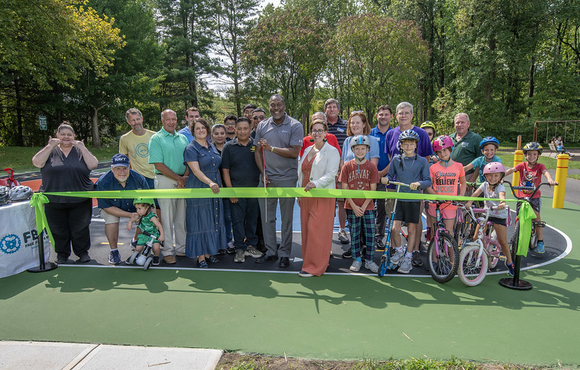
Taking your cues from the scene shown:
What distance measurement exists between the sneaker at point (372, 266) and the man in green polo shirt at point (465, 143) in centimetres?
249

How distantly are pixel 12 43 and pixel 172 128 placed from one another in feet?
51.8

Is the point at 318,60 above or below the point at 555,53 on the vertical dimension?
below

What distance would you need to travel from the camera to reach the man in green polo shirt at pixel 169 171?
5.17m

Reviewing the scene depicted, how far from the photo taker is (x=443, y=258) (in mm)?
4539

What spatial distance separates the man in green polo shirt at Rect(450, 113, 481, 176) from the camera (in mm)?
5855

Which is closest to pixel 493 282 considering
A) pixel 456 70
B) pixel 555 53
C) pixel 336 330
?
pixel 336 330

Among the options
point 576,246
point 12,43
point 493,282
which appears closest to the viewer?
point 493,282

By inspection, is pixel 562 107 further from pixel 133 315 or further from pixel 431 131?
pixel 133 315

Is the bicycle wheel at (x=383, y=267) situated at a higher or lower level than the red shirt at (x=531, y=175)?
lower

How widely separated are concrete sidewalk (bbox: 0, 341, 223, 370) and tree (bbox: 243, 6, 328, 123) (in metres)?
26.9

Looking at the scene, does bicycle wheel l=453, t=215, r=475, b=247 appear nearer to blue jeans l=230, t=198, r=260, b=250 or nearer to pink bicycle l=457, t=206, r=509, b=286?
pink bicycle l=457, t=206, r=509, b=286

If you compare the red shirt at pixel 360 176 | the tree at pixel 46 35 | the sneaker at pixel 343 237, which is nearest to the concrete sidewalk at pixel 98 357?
the red shirt at pixel 360 176

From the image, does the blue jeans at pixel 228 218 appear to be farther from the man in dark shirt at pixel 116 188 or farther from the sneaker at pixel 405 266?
the sneaker at pixel 405 266

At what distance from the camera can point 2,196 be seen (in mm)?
4828
